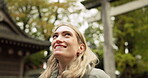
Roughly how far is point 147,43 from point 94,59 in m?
A: 8.99

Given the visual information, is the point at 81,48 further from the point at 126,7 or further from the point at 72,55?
the point at 126,7

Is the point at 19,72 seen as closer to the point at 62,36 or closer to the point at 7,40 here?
the point at 7,40

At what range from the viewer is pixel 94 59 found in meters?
1.08

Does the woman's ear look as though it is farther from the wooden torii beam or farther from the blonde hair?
the wooden torii beam

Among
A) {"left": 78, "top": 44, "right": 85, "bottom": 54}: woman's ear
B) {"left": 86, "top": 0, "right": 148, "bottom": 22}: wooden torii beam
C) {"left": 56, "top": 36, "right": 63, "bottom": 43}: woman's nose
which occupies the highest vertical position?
{"left": 86, "top": 0, "right": 148, "bottom": 22}: wooden torii beam

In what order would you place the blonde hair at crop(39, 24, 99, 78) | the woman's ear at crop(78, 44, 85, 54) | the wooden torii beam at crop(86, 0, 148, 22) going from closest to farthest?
the blonde hair at crop(39, 24, 99, 78)
the woman's ear at crop(78, 44, 85, 54)
the wooden torii beam at crop(86, 0, 148, 22)

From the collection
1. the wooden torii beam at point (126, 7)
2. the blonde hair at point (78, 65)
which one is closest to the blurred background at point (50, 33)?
the wooden torii beam at point (126, 7)

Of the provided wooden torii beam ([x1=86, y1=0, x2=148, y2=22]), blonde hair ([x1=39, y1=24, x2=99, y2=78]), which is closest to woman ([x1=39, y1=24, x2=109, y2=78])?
blonde hair ([x1=39, y1=24, x2=99, y2=78])

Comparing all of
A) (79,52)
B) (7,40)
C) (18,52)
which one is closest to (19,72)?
(18,52)

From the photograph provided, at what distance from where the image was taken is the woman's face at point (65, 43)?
1018 millimetres

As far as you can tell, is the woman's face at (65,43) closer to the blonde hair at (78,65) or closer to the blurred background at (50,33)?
the blonde hair at (78,65)

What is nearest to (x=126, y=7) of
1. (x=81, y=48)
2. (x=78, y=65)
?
(x=81, y=48)

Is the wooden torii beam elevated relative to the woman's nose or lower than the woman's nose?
elevated

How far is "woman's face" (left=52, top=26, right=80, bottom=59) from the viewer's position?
3.34ft
